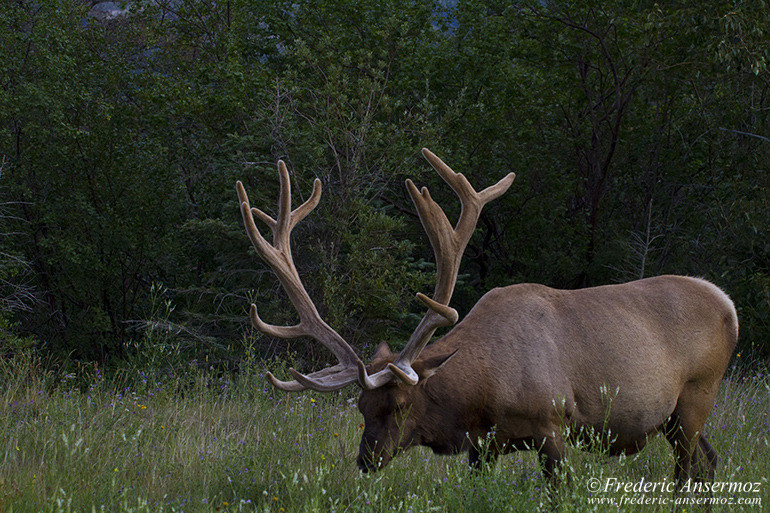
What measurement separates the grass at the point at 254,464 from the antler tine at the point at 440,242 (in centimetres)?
68

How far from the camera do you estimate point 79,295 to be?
12961mm

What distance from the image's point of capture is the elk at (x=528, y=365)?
4359 millimetres

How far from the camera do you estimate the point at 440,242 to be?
462 cm

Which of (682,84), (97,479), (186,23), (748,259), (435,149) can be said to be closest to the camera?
(97,479)

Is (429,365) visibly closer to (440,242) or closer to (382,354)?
(382,354)

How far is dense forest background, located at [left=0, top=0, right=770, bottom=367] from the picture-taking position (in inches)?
392

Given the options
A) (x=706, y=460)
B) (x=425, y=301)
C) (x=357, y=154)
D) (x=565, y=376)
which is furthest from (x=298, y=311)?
(x=357, y=154)

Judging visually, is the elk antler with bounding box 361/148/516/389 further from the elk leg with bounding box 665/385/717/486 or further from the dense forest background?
the dense forest background

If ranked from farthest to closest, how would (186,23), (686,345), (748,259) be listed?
(186,23), (748,259), (686,345)

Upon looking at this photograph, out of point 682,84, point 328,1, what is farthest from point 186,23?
point 682,84

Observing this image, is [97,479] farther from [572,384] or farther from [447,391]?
[572,384]

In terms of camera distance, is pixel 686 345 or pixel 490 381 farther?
pixel 686 345

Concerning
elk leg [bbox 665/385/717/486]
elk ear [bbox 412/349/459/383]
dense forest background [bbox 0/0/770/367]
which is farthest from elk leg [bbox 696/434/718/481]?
dense forest background [bbox 0/0/770/367]

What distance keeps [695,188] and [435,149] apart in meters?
4.86
